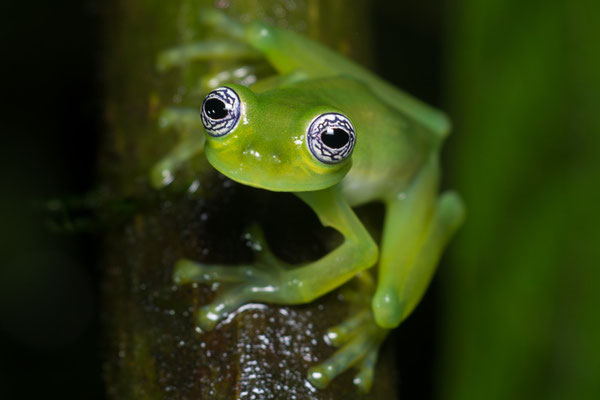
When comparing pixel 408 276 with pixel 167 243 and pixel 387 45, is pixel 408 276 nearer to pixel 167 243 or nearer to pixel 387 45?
pixel 167 243

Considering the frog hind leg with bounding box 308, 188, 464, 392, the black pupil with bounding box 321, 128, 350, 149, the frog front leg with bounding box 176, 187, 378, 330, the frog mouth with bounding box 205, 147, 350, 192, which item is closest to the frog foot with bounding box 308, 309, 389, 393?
the frog hind leg with bounding box 308, 188, 464, 392

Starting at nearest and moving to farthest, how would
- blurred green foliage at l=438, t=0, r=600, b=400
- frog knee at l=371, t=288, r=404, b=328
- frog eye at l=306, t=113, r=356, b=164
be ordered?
frog eye at l=306, t=113, r=356, b=164 → frog knee at l=371, t=288, r=404, b=328 → blurred green foliage at l=438, t=0, r=600, b=400

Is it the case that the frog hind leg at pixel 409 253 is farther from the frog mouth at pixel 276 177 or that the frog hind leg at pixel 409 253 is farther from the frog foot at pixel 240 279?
the frog mouth at pixel 276 177

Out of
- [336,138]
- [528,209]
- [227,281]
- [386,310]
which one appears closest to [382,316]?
[386,310]

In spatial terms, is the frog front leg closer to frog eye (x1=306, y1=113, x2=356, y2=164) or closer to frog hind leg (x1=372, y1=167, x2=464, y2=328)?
frog hind leg (x1=372, y1=167, x2=464, y2=328)

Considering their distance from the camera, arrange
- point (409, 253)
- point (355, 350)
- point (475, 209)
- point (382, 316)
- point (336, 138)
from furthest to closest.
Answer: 1. point (475, 209)
2. point (409, 253)
3. point (382, 316)
4. point (355, 350)
5. point (336, 138)

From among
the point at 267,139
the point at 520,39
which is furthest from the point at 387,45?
the point at 267,139

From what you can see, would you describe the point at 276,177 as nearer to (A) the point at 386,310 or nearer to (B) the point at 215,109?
(B) the point at 215,109
